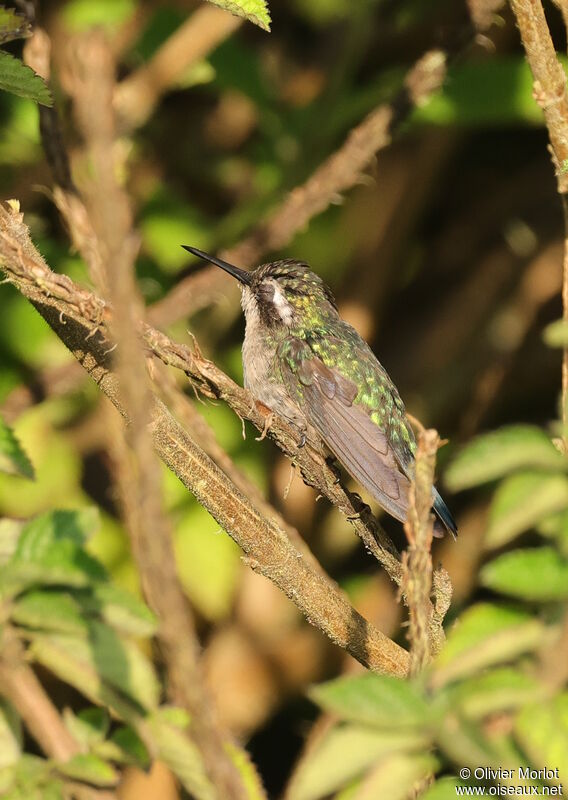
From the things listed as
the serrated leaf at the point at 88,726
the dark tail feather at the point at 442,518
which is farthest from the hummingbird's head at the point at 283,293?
the serrated leaf at the point at 88,726

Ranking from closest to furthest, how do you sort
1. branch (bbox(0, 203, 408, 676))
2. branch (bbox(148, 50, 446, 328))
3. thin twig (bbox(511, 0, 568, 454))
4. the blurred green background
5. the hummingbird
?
branch (bbox(0, 203, 408, 676)), thin twig (bbox(511, 0, 568, 454)), the hummingbird, branch (bbox(148, 50, 446, 328)), the blurred green background

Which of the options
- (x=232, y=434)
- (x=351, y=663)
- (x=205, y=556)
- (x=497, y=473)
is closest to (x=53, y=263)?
(x=232, y=434)

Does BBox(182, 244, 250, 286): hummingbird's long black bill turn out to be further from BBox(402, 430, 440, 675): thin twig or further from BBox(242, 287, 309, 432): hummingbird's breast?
BBox(402, 430, 440, 675): thin twig

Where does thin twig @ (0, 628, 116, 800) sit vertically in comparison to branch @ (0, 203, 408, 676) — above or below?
below

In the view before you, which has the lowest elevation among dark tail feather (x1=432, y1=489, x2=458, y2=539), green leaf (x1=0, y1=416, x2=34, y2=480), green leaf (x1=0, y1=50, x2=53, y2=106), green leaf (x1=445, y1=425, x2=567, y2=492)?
dark tail feather (x1=432, y1=489, x2=458, y2=539)

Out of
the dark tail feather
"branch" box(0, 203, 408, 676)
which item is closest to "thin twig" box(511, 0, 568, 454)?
the dark tail feather

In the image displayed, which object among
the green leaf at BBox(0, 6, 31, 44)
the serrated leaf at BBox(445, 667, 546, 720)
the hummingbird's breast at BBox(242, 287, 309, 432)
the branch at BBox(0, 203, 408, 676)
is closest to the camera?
the serrated leaf at BBox(445, 667, 546, 720)

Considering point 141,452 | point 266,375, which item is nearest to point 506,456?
point 141,452
